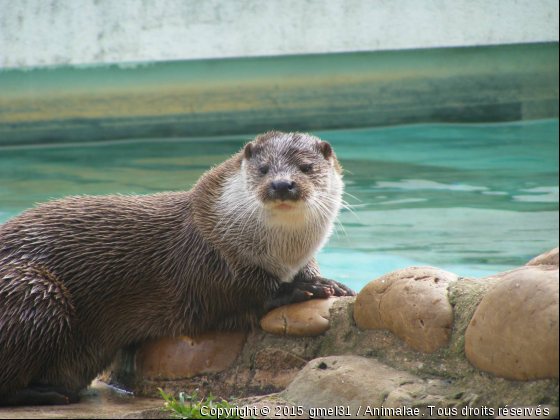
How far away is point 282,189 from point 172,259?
2.21ft

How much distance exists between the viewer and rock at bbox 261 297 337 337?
9.61 ft

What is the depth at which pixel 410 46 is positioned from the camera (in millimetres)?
9992

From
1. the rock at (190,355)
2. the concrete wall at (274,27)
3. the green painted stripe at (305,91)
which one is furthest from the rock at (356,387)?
the concrete wall at (274,27)

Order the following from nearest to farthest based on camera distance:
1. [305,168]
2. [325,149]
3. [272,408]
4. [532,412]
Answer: [532,412], [272,408], [305,168], [325,149]

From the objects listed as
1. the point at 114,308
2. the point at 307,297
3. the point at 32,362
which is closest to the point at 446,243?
the point at 307,297

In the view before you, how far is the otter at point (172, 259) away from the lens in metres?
3.01

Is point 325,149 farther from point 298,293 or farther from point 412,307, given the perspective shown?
point 412,307

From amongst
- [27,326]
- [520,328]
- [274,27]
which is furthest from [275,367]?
[274,27]

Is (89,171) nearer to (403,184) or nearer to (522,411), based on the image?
(403,184)

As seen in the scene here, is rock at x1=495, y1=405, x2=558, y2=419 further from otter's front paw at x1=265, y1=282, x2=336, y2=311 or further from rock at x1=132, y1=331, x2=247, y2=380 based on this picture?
rock at x1=132, y1=331, x2=247, y2=380

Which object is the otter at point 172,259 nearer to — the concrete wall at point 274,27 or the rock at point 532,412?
the rock at point 532,412

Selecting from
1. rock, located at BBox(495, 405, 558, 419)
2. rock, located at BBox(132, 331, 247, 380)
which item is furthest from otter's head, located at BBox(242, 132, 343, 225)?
rock, located at BBox(495, 405, 558, 419)

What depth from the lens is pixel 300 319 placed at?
2971 millimetres

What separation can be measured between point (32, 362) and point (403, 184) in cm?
518
